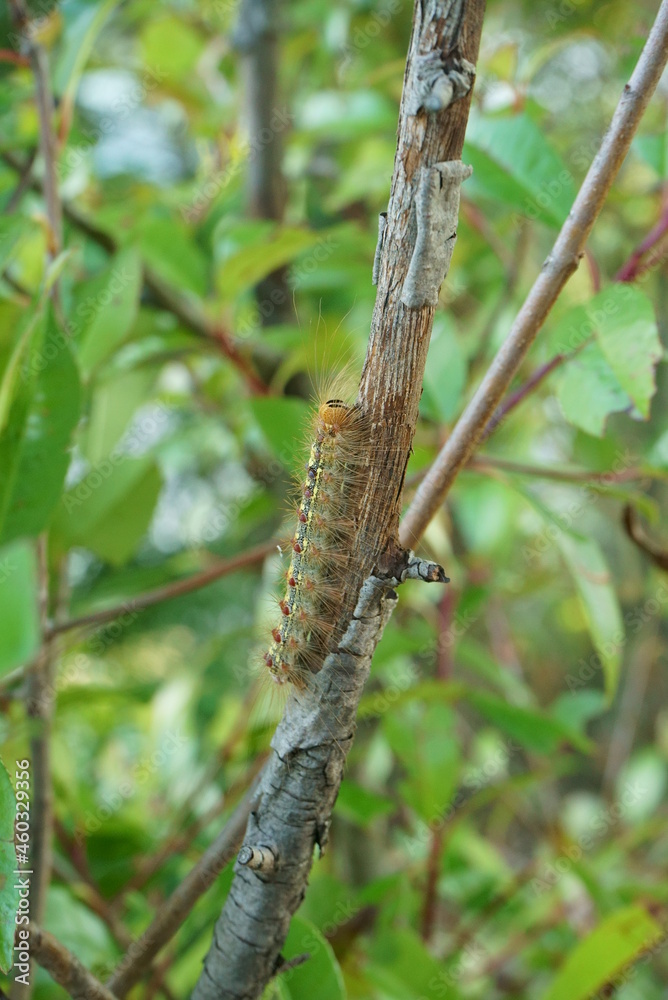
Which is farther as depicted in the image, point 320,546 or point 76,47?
point 76,47

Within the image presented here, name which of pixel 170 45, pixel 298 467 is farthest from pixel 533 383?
pixel 170 45

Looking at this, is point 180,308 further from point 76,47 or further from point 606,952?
point 606,952

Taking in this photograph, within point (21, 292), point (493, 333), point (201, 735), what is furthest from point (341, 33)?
point (201, 735)

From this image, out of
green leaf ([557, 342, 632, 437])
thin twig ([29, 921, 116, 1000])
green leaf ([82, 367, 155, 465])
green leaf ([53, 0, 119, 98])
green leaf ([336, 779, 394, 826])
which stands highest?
green leaf ([53, 0, 119, 98])

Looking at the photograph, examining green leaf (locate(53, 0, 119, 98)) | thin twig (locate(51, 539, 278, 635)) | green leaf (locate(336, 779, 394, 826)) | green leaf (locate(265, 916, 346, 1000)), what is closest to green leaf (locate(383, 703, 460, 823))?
green leaf (locate(336, 779, 394, 826))

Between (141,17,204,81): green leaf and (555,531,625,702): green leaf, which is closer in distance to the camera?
(555,531,625,702): green leaf

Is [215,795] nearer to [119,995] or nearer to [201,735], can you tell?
[201,735]

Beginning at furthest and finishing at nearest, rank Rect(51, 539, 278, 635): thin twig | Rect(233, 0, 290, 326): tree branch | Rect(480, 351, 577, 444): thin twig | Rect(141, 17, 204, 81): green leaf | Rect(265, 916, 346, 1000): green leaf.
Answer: Rect(141, 17, 204, 81): green leaf
Rect(233, 0, 290, 326): tree branch
Rect(51, 539, 278, 635): thin twig
Rect(480, 351, 577, 444): thin twig
Rect(265, 916, 346, 1000): green leaf

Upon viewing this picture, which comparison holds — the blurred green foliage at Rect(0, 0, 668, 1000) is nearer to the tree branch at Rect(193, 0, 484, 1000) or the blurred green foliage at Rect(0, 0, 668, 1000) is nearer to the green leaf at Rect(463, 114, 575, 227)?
the green leaf at Rect(463, 114, 575, 227)
